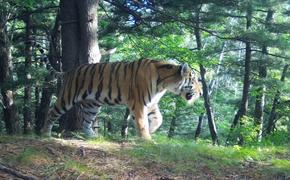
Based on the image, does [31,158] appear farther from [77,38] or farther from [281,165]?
[77,38]

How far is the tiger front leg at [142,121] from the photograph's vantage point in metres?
8.15

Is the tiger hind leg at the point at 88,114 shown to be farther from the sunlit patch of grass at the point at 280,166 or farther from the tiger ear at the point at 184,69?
the sunlit patch of grass at the point at 280,166

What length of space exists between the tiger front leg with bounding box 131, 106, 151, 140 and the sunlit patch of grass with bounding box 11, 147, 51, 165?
2.63 m

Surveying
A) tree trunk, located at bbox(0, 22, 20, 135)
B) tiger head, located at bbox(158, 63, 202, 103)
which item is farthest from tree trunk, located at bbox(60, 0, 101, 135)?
tree trunk, located at bbox(0, 22, 20, 135)

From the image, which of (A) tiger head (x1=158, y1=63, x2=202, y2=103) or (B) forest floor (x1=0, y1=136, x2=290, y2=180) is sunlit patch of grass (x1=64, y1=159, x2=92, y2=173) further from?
(A) tiger head (x1=158, y1=63, x2=202, y2=103)

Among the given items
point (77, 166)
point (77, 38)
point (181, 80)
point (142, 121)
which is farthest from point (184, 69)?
point (77, 166)

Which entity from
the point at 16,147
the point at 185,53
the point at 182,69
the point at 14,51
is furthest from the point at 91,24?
the point at 14,51

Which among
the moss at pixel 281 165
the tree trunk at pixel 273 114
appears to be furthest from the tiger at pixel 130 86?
the tree trunk at pixel 273 114

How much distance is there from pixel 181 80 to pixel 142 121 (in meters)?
1.37

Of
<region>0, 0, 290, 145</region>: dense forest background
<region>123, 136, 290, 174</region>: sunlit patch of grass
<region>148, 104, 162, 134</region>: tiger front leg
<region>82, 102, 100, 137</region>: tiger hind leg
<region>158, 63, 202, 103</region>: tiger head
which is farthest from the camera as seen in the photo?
<region>0, 0, 290, 145</region>: dense forest background

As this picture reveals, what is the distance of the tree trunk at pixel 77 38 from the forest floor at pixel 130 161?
321 cm

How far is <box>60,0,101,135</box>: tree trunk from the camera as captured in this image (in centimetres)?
1022

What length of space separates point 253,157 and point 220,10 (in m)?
10.6

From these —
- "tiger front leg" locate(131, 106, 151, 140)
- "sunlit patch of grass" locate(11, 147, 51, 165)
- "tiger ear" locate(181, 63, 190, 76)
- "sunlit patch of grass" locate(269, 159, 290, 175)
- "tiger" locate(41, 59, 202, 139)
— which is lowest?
"sunlit patch of grass" locate(269, 159, 290, 175)
